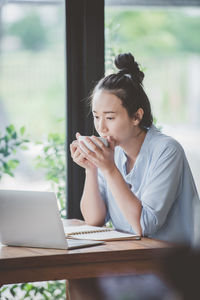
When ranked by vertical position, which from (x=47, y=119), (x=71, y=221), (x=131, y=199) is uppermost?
(x=47, y=119)

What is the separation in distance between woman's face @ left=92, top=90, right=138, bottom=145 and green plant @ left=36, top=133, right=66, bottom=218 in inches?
25.2

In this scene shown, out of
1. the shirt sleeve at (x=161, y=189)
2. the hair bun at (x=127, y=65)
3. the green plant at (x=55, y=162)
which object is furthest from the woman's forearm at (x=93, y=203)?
the green plant at (x=55, y=162)

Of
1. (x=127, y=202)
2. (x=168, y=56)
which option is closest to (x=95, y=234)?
(x=127, y=202)

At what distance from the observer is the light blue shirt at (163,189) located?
1.71 m

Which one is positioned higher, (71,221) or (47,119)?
(47,119)

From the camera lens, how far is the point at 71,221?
207 cm

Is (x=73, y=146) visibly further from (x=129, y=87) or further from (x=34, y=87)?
(x=34, y=87)

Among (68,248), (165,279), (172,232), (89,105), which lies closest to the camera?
(165,279)

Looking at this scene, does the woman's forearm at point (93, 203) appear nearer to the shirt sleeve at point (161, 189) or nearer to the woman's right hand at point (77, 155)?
the woman's right hand at point (77, 155)

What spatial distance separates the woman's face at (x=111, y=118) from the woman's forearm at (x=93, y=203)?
0.64ft

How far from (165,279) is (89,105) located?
6.52 ft

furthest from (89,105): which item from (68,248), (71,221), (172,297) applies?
(172,297)

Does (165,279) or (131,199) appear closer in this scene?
(165,279)

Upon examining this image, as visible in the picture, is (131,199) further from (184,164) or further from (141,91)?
(141,91)
